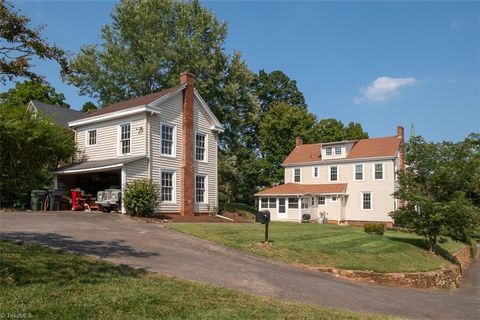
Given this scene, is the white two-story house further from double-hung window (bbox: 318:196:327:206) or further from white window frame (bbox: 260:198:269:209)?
double-hung window (bbox: 318:196:327:206)

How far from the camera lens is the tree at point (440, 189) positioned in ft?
70.7

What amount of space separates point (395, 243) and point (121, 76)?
95.3ft

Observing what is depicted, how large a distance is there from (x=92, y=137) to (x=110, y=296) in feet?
70.9

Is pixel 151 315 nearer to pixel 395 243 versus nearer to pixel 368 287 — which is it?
pixel 368 287

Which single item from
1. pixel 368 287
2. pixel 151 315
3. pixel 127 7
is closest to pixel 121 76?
pixel 127 7

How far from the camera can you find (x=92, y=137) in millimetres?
27594

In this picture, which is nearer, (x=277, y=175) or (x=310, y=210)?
(x=310, y=210)

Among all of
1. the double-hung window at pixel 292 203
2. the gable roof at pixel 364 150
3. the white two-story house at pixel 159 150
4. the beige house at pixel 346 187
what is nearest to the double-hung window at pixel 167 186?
the white two-story house at pixel 159 150

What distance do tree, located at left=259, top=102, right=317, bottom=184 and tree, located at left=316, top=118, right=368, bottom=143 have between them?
127 cm

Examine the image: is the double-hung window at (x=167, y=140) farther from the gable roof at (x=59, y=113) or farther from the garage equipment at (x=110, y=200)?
the gable roof at (x=59, y=113)

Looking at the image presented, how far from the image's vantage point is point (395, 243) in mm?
22828

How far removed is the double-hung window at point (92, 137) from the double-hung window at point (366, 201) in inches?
936

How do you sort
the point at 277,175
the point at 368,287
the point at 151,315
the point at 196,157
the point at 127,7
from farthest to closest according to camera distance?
the point at 277,175 → the point at 127,7 → the point at 196,157 → the point at 368,287 → the point at 151,315

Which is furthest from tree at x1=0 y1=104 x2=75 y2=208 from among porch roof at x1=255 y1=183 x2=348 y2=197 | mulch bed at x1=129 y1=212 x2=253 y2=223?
porch roof at x1=255 y1=183 x2=348 y2=197
